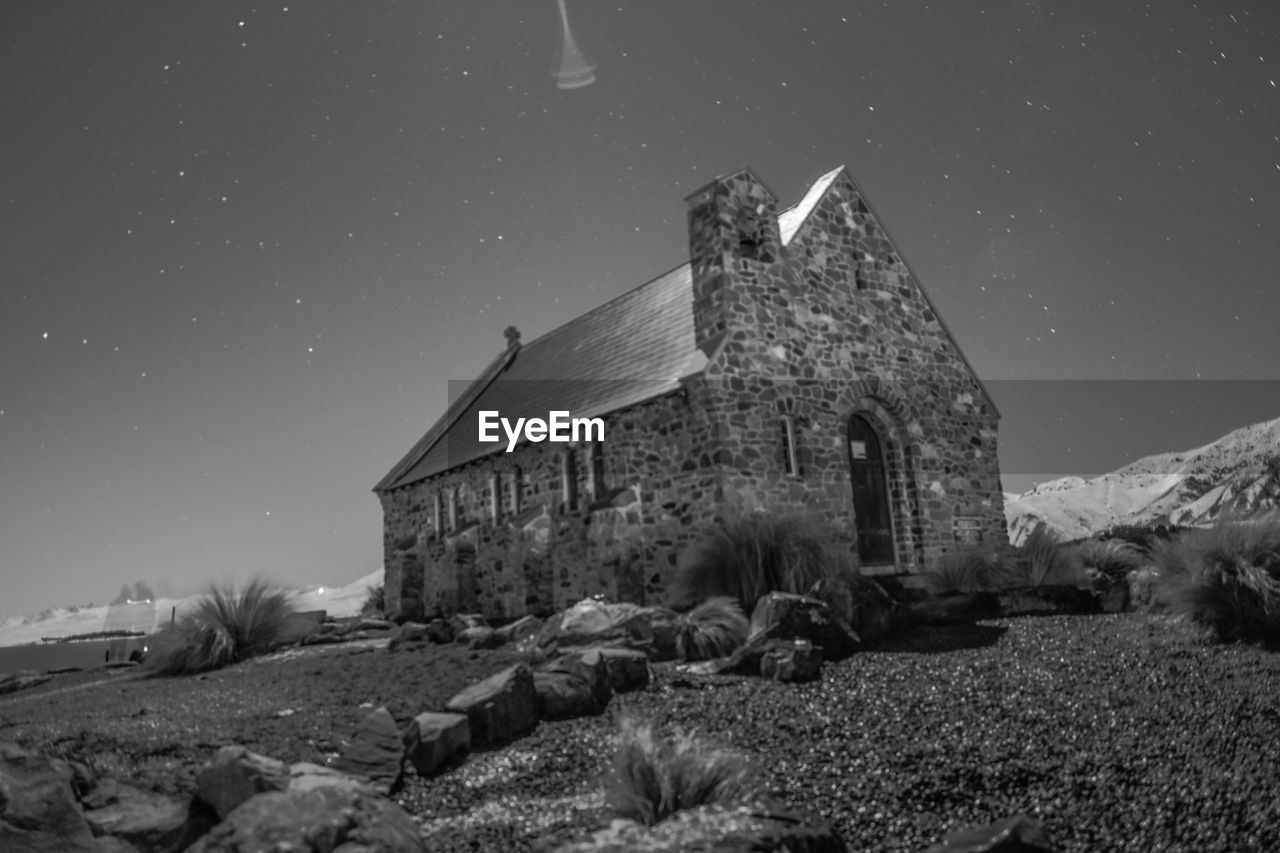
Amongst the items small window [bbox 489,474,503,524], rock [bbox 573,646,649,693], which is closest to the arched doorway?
small window [bbox 489,474,503,524]

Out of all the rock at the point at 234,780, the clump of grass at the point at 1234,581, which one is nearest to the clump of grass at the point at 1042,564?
the clump of grass at the point at 1234,581

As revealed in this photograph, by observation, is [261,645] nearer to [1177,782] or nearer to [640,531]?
[640,531]

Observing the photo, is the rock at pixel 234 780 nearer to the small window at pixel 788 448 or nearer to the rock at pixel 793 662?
the rock at pixel 793 662

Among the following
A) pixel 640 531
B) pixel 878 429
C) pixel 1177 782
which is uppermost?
pixel 878 429

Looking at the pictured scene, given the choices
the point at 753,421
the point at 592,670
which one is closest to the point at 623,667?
the point at 592,670

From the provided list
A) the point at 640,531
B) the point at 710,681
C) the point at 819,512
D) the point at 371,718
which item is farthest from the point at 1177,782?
the point at 640,531

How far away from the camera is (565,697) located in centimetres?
1011

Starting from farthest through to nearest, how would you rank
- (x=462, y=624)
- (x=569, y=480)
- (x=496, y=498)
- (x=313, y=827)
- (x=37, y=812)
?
(x=496, y=498)
(x=569, y=480)
(x=462, y=624)
(x=37, y=812)
(x=313, y=827)

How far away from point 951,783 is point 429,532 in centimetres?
2300

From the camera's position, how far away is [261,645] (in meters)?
17.5

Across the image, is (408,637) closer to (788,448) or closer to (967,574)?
(788,448)

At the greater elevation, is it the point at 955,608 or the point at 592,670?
the point at 955,608

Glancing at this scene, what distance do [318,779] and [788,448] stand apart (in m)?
13.1

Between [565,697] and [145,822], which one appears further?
[565,697]
